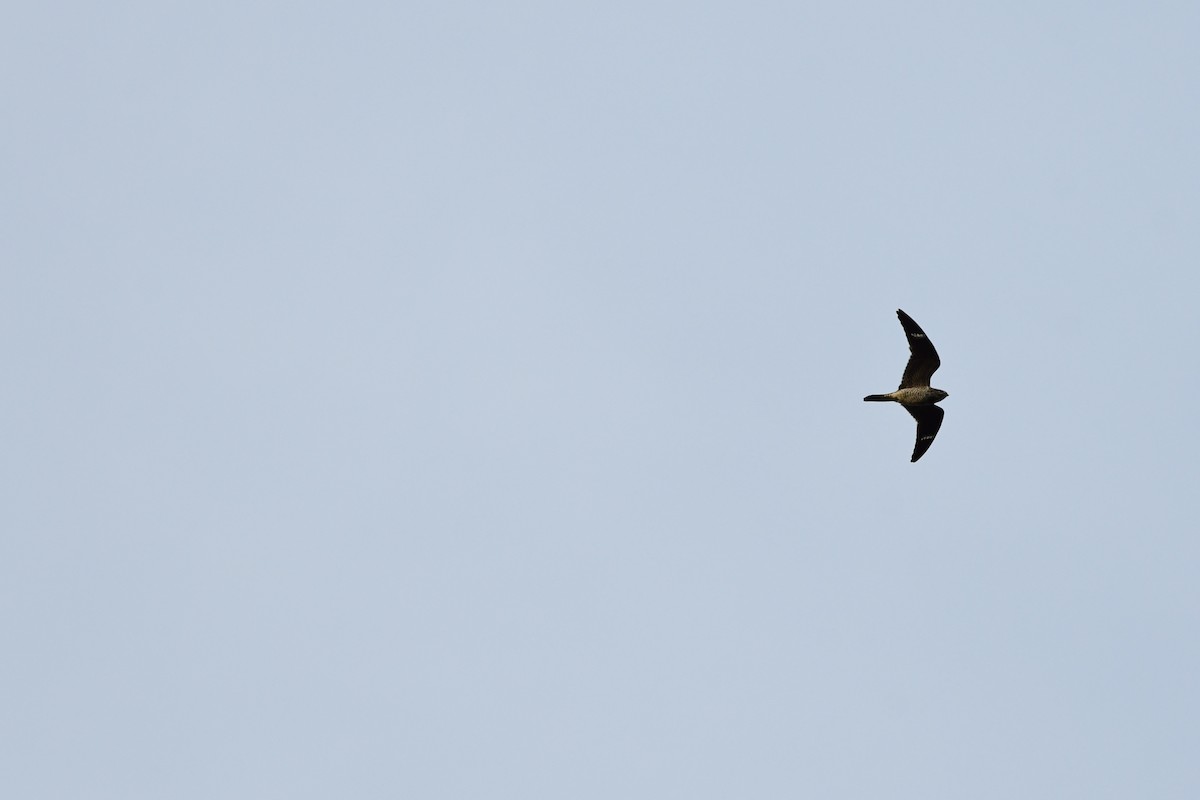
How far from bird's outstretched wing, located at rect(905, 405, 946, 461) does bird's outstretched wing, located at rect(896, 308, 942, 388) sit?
1.14 m

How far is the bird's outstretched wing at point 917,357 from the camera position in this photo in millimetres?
69500

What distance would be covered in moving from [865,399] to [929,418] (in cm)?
295

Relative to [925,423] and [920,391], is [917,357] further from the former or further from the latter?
[925,423]

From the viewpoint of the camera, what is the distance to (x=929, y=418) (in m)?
72.0

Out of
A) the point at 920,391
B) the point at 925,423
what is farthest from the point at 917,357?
the point at 925,423

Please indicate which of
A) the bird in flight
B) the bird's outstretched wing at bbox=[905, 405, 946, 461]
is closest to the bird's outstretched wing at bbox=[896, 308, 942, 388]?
the bird in flight

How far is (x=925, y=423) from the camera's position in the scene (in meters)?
72.1

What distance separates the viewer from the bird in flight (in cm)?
6962

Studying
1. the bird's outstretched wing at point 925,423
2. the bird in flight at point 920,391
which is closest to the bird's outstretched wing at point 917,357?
the bird in flight at point 920,391

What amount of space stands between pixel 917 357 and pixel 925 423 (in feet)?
10.9

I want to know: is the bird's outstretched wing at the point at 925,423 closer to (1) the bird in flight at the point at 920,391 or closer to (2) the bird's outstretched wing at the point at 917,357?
(1) the bird in flight at the point at 920,391

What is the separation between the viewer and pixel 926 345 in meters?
69.6

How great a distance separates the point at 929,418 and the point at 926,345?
11.9 ft

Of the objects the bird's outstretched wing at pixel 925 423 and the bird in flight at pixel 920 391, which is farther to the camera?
the bird's outstretched wing at pixel 925 423
